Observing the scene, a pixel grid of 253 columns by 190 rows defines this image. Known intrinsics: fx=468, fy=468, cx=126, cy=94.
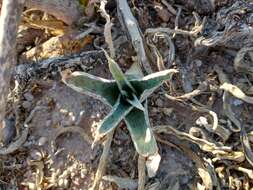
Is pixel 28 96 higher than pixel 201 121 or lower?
higher

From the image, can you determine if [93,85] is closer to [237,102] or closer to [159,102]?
[159,102]

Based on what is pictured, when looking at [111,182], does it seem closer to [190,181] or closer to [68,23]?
[190,181]

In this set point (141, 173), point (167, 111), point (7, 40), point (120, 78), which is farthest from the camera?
point (167, 111)

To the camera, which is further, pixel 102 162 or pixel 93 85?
pixel 102 162

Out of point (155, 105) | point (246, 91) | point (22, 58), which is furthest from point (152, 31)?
point (22, 58)

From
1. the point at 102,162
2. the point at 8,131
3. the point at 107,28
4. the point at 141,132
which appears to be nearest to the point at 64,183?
the point at 102,162

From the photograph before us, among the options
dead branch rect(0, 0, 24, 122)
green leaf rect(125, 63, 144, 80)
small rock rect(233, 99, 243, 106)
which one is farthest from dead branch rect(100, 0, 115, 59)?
small rock rect(233, 99, 243, 106)


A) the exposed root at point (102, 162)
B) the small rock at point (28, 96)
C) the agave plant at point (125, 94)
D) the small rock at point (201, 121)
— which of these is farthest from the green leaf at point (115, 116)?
the small rock at point (28, 96)
